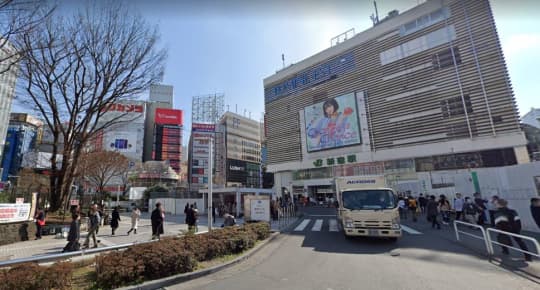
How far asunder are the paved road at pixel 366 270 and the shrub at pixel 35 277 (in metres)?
1.94

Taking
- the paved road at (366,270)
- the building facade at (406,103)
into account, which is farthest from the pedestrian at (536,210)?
the building facade at (406,103)

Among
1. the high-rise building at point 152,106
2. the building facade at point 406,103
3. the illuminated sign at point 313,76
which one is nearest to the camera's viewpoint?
the building facade at point 406,103

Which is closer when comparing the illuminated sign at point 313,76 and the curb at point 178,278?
the curb at point 178,278

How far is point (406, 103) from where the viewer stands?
30.0 m

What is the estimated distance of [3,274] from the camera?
381 centimetres

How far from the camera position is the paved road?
4.54 meters

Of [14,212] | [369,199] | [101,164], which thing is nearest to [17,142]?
[101,164]

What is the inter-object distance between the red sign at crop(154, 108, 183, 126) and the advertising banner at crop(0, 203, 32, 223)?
2794 inches

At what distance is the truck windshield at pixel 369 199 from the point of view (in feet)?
28.5

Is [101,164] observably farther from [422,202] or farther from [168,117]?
[168,117]

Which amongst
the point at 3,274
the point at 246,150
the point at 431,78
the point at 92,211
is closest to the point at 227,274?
the point at 3,274

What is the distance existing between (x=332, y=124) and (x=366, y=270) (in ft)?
108

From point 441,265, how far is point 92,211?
12.1 metres

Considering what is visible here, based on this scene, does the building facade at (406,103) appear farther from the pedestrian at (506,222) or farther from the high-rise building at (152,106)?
the high-rise building at (152,106)
